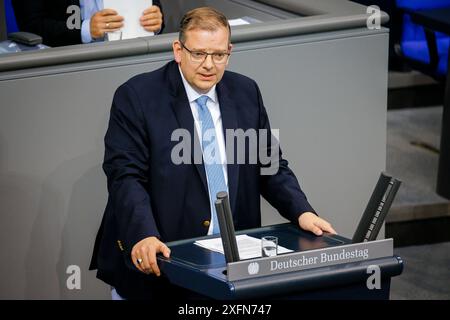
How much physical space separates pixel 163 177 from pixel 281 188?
0.37 m

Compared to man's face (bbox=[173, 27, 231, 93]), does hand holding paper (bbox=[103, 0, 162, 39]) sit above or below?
below

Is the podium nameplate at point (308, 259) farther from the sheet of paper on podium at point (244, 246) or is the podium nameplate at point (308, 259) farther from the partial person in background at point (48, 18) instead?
the partial person in background at point (48, 18)

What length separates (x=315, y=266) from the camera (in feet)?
9.14

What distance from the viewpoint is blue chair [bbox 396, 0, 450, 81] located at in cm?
609

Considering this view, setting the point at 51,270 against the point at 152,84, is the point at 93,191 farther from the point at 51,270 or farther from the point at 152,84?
A: the point at 152,84

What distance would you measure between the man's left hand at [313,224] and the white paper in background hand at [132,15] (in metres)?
1.55

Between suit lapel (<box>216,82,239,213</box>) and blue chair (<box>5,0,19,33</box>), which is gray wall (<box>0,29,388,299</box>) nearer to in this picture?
suit lapel (<box>216,82,239,213</box>)

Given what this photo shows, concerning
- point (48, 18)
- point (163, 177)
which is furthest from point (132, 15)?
point (163, 177)

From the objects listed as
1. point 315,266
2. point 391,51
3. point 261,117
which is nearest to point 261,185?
point 261,117

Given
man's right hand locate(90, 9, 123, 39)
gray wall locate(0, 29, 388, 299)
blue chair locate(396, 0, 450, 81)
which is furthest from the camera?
blue chair locate(396, 0, 450, 81)

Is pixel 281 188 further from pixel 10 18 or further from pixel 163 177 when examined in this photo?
pixel 10 18

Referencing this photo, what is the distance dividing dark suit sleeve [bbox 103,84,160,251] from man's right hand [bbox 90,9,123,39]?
1.11m

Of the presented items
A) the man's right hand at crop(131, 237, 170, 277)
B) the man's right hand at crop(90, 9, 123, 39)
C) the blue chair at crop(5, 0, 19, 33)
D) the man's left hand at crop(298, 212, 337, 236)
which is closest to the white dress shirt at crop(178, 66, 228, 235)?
the man's left hand at crop(298, 212, 337, 236)

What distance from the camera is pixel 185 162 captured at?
3334 mm
